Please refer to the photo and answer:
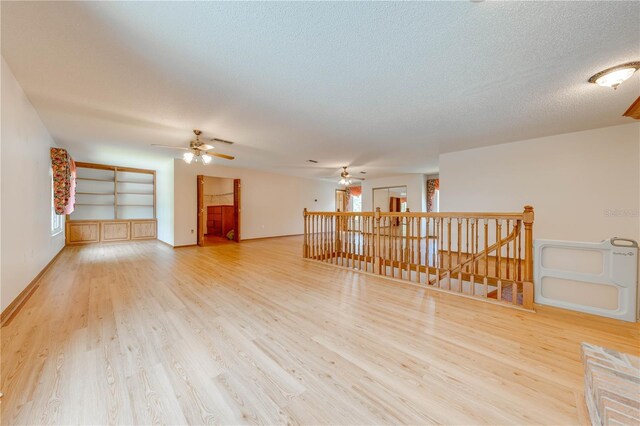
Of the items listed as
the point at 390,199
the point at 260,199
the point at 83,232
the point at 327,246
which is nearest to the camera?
the point at 327,246

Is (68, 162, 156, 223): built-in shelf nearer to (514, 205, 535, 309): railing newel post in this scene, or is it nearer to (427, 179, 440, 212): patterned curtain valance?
(514, 205, 535, 309): railing newel post

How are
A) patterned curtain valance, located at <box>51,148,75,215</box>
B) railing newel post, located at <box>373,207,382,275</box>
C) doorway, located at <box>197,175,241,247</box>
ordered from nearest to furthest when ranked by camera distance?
railing newel post, located at <box>373,207,382,275</box>
patterned curtain valance, located at <box>51,148,75,215</box>
doorway, located at <box>197,175,241,247</box>

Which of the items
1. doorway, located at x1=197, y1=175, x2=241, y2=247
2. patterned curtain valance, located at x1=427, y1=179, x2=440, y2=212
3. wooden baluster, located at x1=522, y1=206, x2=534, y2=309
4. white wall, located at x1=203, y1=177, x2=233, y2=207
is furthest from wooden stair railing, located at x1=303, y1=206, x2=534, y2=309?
white wall, located at x1=203, y1=177, x2=233, y2=207

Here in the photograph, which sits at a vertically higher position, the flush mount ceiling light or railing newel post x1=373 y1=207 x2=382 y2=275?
the flush mount ceiling light

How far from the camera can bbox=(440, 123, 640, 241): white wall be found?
3973 millimetres

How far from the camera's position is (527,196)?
4.86 metres

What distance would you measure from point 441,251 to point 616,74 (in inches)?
98.7

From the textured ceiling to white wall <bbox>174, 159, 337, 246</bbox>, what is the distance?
303cm

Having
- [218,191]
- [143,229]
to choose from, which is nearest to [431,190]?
[218,191]

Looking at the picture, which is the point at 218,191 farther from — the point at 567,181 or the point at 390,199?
the point at 567,181

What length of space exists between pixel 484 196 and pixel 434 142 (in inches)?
71.6

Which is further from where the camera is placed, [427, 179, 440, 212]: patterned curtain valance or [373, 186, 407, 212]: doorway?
[373, 186, 407, 212]: doorway

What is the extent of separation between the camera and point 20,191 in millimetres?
2789

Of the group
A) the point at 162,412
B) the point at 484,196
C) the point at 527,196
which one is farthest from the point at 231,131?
the point at 527,196
